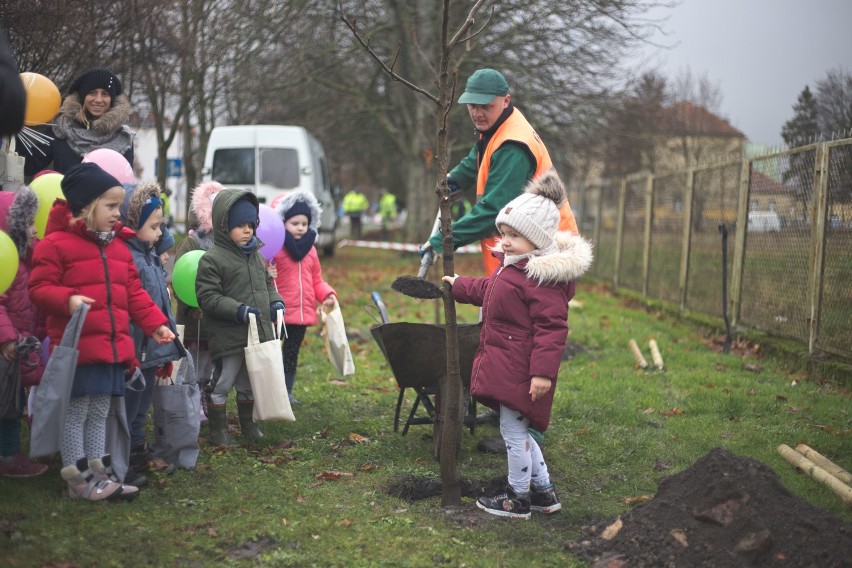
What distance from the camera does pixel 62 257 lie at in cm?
421

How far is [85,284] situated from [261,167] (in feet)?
46.3

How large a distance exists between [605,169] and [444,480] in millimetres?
33043

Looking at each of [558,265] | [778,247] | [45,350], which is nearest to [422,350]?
[558,265]

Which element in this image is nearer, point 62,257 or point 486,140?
point 62,257

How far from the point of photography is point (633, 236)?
51.2 ft

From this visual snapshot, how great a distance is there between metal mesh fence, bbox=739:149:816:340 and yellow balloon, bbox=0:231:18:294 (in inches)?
265

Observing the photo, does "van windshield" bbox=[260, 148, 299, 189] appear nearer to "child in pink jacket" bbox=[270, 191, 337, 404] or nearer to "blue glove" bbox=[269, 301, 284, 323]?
"child in pink jacket" bbox=[270, 191, 337, 404]

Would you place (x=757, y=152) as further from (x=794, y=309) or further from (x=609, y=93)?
(x=609, y=93)

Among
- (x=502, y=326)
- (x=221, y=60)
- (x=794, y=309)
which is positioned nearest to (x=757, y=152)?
(x=794, y=309)

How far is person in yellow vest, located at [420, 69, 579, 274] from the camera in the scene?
5199 millimetres

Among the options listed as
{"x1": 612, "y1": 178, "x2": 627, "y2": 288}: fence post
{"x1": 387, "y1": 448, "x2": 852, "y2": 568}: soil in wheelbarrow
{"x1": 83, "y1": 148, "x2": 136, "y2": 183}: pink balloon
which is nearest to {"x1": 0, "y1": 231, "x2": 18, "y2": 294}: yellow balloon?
{"x1": 83, "y1": 148, "x2": 136, "y2": 183}: pink balloon

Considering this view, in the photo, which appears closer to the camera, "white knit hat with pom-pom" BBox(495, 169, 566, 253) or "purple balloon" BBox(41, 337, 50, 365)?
"white knit hat with pom-pom" BBox(495, 169, 566, 253)

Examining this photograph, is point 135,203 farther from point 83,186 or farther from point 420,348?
point 420,348

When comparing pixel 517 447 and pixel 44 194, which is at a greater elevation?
pixel 44 194
